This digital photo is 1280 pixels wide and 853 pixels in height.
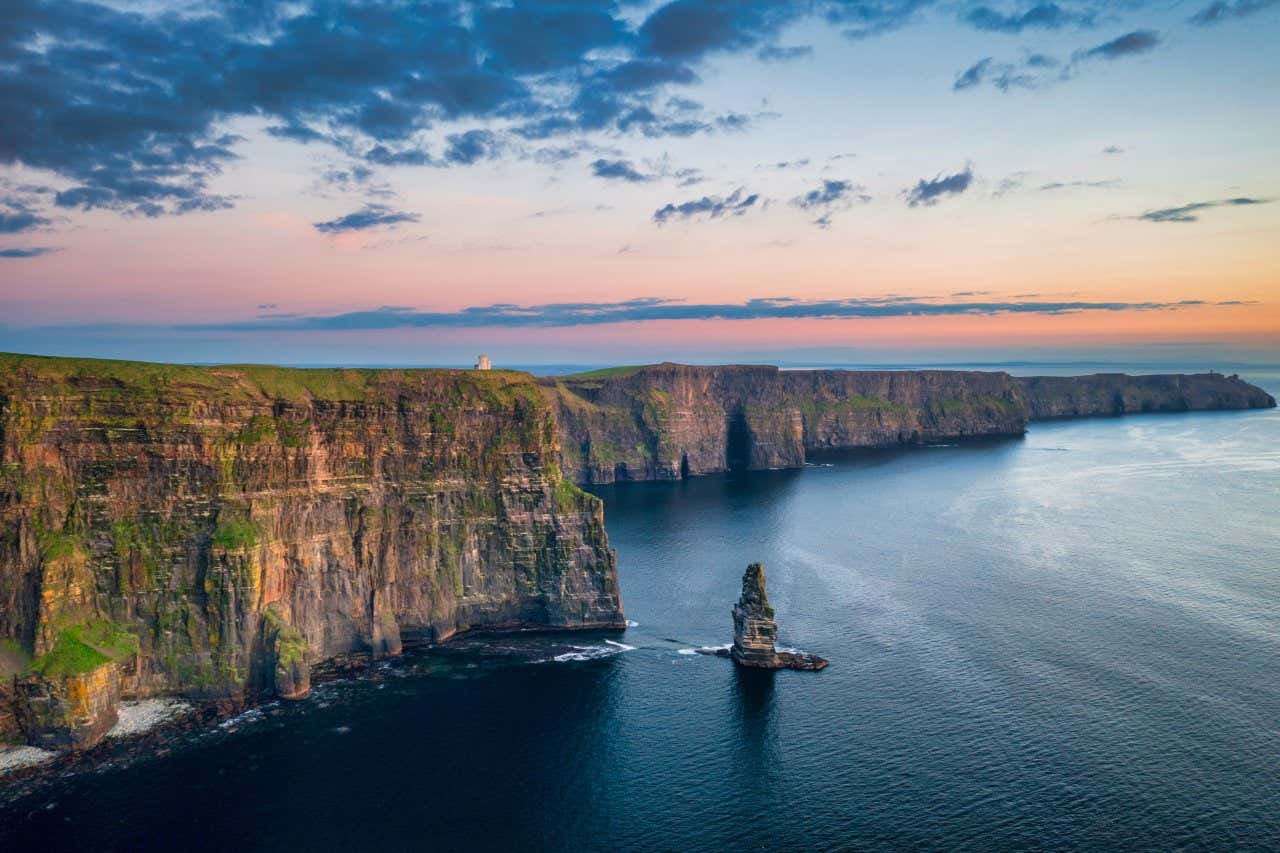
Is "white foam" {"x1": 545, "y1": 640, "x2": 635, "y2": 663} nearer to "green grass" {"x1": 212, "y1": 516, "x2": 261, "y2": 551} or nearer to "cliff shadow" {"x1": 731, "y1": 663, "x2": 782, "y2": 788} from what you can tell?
"cliff shadow" {"x1": 731, "y1": 663, "x2": 782, "y2": 788}

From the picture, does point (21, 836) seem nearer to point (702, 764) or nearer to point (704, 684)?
point (702, 764)

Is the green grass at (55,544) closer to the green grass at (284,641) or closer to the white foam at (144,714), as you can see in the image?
the white foam at (144,714)

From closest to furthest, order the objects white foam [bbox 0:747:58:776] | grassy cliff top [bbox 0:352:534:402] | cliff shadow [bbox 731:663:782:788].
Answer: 1. white foam [bbox 0:747:58:776]
2. cliff shadow [bbox 731:663:782:788]
3. grassy cliff top [bbox 0:352:534:402]

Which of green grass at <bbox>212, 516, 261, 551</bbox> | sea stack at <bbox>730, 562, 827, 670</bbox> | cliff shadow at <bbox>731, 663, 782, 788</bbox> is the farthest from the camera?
sea stack at <bbox>730, 562, 827, 670</bbox>

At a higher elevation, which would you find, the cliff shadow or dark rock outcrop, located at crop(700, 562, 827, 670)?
dark rock outcrop, located at crop(700, 562, 827, 670)

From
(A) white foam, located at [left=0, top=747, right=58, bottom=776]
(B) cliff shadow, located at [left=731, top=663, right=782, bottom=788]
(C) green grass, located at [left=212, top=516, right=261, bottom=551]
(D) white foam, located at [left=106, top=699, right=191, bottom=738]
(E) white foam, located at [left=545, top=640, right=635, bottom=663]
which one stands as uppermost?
(C) green grass, located at [left=212, top=516, right=261, bottom=551]

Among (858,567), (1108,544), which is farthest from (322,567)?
(1108,544)

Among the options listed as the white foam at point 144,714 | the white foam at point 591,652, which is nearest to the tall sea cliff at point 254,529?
the white foam at point 144,714

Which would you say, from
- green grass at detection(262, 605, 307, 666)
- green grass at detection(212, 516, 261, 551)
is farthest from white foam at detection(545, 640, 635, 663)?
green grass at detection(212, 516, 261, 551)

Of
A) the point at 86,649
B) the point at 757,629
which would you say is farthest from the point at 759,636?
the point at 86,649

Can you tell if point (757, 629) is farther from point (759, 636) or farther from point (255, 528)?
point (255, 528)

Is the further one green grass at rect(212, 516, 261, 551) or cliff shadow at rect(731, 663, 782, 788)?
green grass at rect(212, 516, 261, 551)
